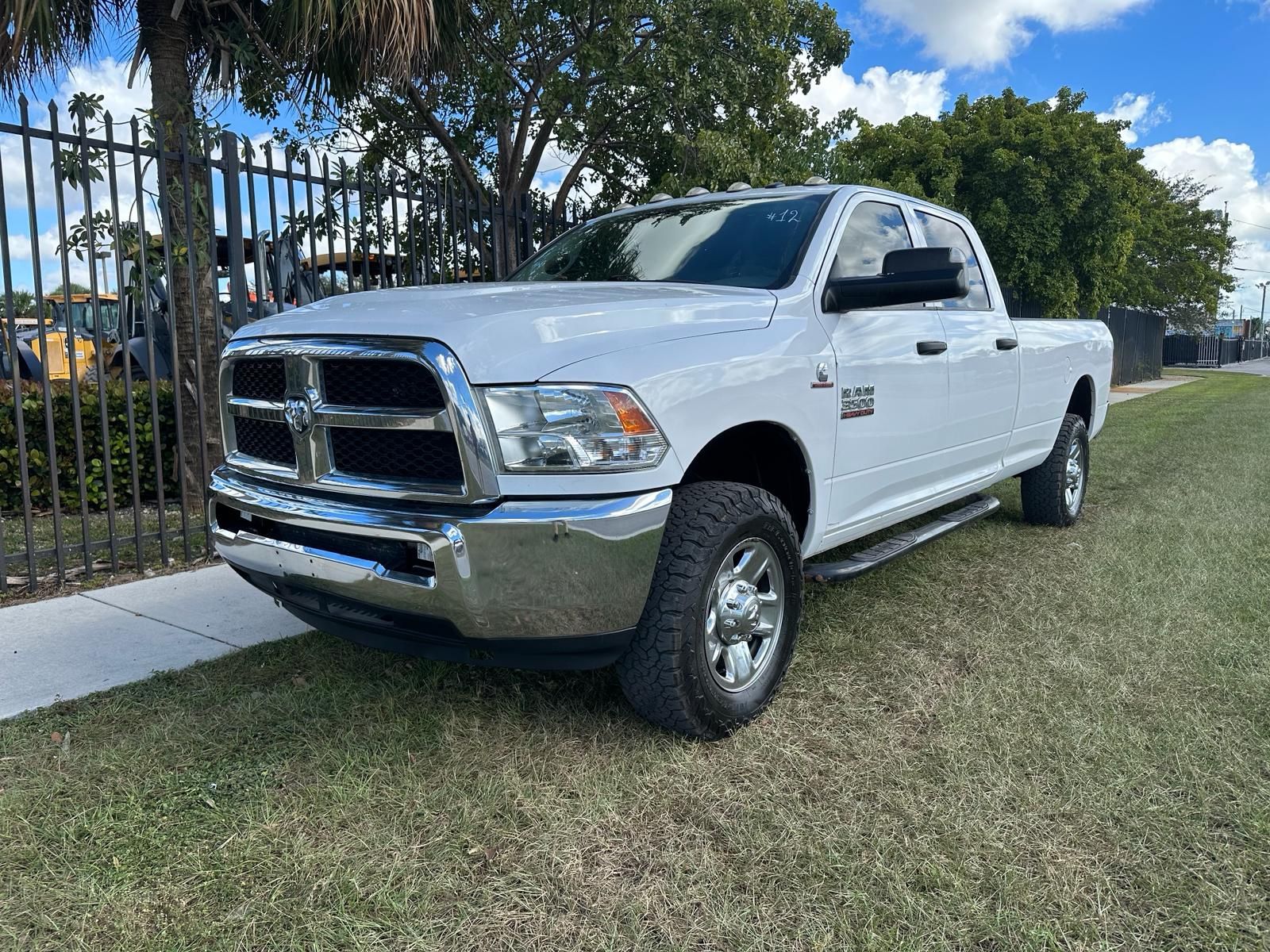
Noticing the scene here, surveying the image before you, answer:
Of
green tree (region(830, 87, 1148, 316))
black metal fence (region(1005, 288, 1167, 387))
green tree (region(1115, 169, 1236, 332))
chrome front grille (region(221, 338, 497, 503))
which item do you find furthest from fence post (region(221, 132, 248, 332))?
green tree (region(1115, 169, 1236, 332))

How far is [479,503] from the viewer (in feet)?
8.22

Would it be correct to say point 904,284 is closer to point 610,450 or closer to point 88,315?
point 610,450

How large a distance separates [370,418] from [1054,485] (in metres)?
4.71

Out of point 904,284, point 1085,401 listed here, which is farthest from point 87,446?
point 1085,401

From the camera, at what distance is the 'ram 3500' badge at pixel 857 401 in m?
3.47

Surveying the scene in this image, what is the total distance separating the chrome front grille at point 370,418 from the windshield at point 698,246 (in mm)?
1402

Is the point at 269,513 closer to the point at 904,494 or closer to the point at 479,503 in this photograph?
the point at 479,503

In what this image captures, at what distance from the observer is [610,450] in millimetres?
2545

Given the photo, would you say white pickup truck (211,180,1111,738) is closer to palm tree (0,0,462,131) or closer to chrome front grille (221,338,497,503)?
chrome front grille (221,338,497,503)

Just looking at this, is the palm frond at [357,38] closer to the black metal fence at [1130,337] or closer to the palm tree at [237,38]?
the palm tree at [237,38]

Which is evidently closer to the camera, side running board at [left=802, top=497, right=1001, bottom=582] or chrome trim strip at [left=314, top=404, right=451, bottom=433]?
chrome trim strip at [left=314, top=404, right=451, bottom=433]

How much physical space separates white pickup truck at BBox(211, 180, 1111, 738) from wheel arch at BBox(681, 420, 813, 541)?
0.03 feet

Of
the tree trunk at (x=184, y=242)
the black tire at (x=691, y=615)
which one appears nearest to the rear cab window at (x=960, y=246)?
the black tire at (x=691, y=615)

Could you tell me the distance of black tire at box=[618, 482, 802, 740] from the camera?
2.72 m
